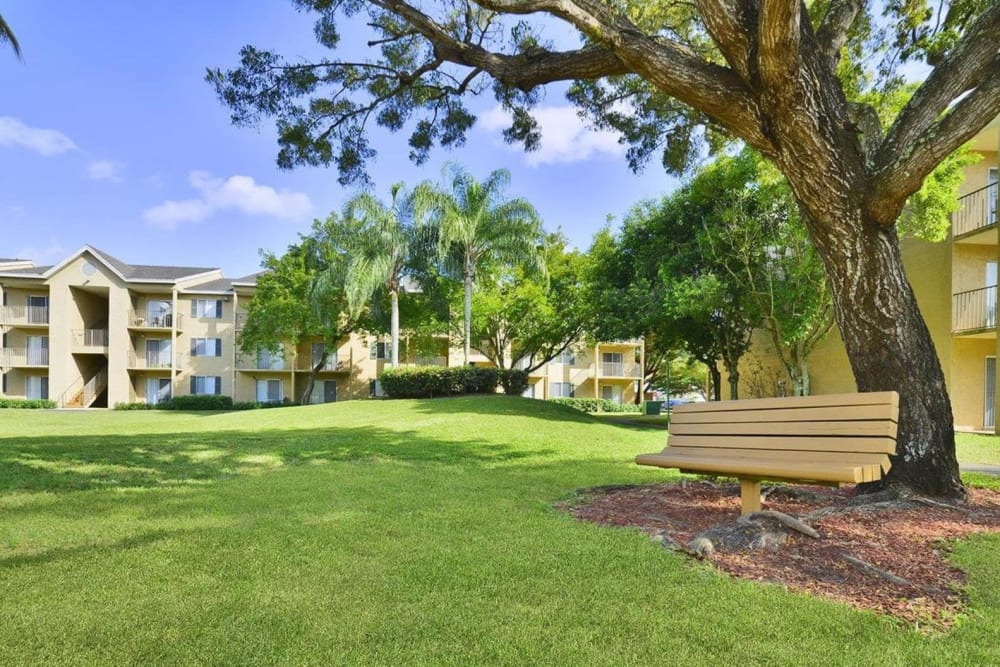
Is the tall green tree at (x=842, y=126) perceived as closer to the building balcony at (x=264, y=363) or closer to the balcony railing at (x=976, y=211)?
the balcony railing at (x=976, y=211)

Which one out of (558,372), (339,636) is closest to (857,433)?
(339,636)

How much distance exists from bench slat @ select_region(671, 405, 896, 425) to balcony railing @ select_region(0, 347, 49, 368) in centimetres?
3924

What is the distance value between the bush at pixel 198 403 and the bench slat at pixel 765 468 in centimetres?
3229

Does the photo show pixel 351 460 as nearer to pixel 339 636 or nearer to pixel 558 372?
pixel 339 636

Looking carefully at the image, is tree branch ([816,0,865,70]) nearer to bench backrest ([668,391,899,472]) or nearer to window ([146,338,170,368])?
bench backrest ([668,391,899,472])

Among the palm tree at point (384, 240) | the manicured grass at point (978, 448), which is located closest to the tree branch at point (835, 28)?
the manicured grass at point (978, 448)

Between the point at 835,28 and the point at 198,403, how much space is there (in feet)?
111

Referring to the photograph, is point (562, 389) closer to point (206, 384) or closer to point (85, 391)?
point (206, 384)

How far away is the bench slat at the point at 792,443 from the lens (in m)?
4.25

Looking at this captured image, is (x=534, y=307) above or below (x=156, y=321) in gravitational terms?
above

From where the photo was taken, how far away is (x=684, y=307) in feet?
57.7

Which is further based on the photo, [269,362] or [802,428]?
[269,362]

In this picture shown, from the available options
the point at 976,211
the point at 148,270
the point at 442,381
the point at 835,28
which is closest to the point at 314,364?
the point at 148,270

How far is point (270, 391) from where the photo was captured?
36750 millimetres
